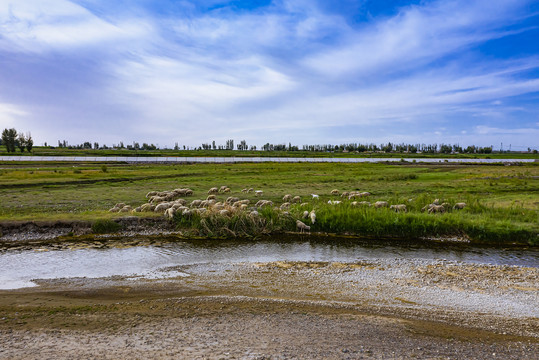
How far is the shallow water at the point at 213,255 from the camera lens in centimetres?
1330

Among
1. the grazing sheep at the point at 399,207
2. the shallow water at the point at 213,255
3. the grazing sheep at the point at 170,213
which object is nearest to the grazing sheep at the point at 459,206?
the grazing sheep at the point at 399,207

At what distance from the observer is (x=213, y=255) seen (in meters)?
15.8

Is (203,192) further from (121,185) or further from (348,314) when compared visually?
(348,314)

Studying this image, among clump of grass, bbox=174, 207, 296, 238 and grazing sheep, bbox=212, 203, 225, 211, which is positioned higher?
grazing sheep, bbox=212, 203, 225, 211

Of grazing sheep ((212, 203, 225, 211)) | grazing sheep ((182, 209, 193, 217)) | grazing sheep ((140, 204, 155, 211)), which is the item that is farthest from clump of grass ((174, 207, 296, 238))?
grazing sheep ((140, 204, 155, 211))

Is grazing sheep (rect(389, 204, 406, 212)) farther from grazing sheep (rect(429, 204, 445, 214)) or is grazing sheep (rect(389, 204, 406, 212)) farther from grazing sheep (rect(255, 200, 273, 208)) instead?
grazing sheep (rect(255, 200, 273, 208))

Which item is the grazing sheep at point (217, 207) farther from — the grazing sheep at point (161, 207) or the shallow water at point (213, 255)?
the grazing sheep at point (161, 207)

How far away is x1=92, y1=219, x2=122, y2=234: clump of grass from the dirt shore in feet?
24.2

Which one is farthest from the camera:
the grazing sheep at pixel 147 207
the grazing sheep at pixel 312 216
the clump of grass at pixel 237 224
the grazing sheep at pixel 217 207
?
the grazing sheep at pixel 147 207

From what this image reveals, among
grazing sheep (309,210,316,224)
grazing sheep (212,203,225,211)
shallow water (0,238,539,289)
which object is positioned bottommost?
shallow water (0,238,539,289)

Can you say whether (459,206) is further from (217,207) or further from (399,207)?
(217,207)

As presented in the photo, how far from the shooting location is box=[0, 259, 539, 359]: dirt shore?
7.05 m

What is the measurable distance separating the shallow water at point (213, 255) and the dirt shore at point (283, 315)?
50.5 inches

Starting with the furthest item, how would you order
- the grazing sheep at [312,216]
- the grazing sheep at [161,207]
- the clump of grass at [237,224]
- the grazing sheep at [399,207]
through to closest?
the grazing sheep at [399,207], the grazing sheep at [161,207], the grazing sheep at [312,216], the clump of grass at [237,224]
